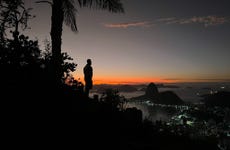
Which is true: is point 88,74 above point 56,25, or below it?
below

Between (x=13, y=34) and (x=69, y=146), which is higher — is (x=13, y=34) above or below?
above

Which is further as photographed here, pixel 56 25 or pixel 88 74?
pixel 88 74

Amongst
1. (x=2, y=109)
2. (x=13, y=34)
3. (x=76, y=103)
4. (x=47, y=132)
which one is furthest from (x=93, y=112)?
(x=13, y=34)

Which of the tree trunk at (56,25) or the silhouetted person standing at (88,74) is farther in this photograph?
the silhouetted person standing at (88,74)

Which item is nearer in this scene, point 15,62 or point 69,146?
point 69,146

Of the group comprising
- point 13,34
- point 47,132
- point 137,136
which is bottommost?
point 137,136

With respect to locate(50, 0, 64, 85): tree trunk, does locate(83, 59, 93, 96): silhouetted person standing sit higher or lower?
lower

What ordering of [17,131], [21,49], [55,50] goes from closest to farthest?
[17,131] → [21,49] → [55,50]

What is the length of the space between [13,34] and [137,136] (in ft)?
19.2

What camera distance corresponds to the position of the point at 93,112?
29.8 feet

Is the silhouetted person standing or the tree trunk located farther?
the silhouetted person standing

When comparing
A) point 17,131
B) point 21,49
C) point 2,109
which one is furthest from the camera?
point 21,49

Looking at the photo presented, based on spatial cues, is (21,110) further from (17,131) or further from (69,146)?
(69,146)

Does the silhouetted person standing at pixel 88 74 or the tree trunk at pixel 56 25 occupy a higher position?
the tree trunk at pixel 56 25
